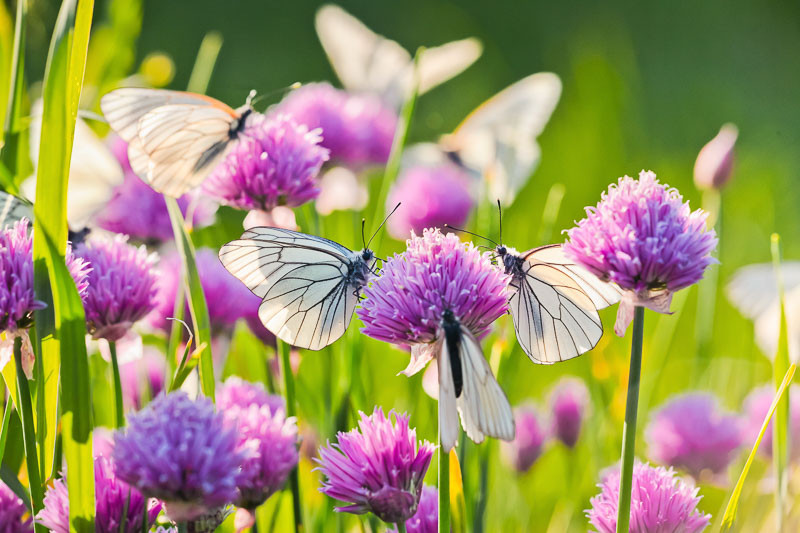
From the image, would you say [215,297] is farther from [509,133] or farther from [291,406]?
[509,133]

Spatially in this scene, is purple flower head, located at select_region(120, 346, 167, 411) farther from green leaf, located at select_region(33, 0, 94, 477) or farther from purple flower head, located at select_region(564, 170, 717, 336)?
purple flower head, located at select_region(564, 170, 717, 336)

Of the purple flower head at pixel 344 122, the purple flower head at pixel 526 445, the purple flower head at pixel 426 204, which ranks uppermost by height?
the purple flower head at pixel 344 122

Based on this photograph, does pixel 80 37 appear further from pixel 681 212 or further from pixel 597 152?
pixel 597 152

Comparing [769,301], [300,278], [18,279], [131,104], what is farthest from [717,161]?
[18,279]

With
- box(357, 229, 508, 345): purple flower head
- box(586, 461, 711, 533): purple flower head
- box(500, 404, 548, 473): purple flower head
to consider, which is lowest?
box(500, 404, 548, 473): purple flower head

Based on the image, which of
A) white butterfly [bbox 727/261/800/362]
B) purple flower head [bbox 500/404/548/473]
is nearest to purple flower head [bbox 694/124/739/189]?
white butterfly [bbox 727/261/800/362]

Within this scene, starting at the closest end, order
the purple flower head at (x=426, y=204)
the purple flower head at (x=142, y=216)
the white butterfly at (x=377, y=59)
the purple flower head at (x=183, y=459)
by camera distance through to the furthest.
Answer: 1. the purple flower head at (x=183, y=459)
2. the purple flower head at (x=142, y=216)
3. the purple flower head at (x=426, y=204)
4. the white butterfly at (x=377, y=59)

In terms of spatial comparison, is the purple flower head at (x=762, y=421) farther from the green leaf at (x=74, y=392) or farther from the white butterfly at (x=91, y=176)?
the white butterfly at (x=91, y=176)

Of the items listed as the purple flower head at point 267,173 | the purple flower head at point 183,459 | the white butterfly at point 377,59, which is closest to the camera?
the purple flower head at point 183,459

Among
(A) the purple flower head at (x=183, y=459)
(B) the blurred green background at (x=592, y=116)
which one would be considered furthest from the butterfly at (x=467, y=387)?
(B) the blurred green background at (x=592, y=116)
